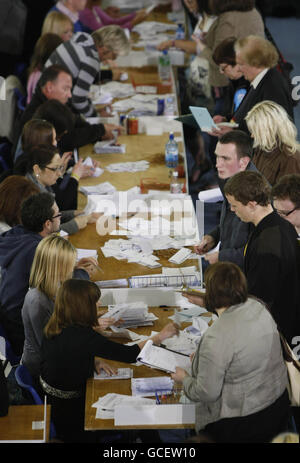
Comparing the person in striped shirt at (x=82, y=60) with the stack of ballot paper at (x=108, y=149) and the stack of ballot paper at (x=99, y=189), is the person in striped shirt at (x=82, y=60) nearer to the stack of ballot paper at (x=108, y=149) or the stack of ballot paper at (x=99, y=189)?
the stack of ballot paper at (x=108, y=149)

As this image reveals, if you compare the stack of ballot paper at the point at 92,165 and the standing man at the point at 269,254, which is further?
the stack of ballot paper at the point at 92,165

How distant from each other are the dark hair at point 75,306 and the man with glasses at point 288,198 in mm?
1408

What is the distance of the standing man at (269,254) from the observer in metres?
3.77

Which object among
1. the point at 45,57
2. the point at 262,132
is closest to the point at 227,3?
the point at 45,57

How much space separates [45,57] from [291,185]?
380 centimetres

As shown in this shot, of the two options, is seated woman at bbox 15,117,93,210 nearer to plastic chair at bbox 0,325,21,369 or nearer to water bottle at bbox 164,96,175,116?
plastic chair at bbox 0,325,21,369

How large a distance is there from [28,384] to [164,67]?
18.6 ft

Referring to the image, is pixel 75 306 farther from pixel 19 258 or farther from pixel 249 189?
pixel 249 189

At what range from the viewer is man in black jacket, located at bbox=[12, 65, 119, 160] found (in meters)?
6.27

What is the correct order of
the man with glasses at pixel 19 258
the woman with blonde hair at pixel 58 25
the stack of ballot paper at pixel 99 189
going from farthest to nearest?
the woman with blonde hair at pixel 58 25, the stack of ballot paper at pixel 99 189, the man with glasses at pixel 19 258

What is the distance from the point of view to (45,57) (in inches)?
280

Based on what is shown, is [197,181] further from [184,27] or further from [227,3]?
[184,27]

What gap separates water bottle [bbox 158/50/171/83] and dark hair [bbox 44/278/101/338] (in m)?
5.37

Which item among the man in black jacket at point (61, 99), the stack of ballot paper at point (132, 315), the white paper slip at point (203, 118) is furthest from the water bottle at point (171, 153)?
the stack of ballot paper at point (132, 315)
